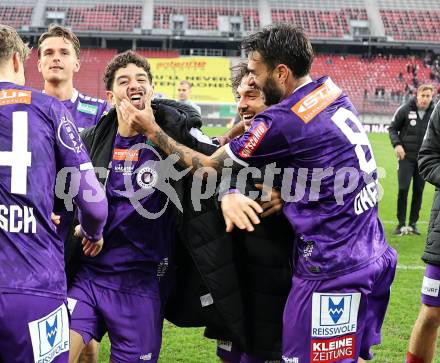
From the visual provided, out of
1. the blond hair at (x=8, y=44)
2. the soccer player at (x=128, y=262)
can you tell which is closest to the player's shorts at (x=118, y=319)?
the soccer player at (x=128, y=262)

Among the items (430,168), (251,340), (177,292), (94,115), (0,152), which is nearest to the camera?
(0,152)

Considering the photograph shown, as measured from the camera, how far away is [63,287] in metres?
2.79

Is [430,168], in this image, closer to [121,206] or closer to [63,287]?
[121,206]

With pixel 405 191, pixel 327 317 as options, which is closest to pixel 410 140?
pixel 405 191

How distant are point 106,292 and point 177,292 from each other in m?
0.45

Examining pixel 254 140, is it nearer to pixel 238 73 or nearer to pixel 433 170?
pixel 238 73

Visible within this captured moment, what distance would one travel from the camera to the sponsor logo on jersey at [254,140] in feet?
10.1

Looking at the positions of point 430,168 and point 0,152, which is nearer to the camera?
point 0,152

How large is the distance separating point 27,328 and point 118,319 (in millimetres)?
1015

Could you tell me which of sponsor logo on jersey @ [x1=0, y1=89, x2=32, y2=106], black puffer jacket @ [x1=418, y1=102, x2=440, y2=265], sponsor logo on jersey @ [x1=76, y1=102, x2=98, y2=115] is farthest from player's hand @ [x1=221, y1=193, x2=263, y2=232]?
sponsor logo on jersey @ [x1=76, y1=102, x2=98, y2=115]

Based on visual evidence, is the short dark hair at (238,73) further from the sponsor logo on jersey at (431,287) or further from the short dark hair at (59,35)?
the sponsor logo on jersey at (431,287)

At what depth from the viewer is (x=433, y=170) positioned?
4156mm

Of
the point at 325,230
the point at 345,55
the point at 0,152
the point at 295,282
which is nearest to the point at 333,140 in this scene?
the point at 325,230

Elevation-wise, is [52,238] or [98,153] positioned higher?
[98,153]
